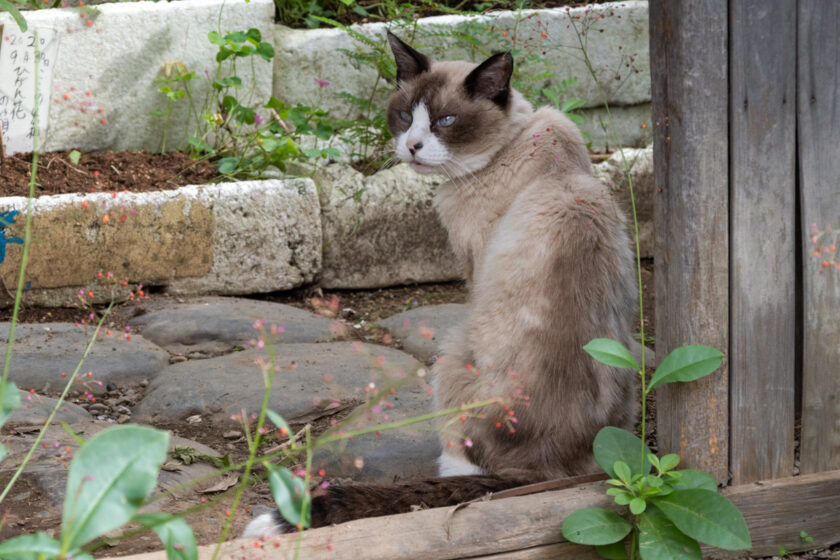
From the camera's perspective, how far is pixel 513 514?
83.7 inches

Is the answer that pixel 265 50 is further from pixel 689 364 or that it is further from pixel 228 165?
pixel 689 364

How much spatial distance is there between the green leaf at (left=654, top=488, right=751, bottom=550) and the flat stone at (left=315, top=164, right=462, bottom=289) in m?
3.06

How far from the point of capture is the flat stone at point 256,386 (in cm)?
325

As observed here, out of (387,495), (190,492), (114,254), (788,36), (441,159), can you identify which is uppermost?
(788,36)

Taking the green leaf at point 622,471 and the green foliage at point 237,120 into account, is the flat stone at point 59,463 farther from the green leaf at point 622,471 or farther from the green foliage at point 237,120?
the green foliage at point 237,120

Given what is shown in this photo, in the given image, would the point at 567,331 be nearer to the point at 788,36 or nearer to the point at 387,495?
the point at 387,495

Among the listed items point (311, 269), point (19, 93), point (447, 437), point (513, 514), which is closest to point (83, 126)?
point (19, 93)

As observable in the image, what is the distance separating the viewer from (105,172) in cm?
481

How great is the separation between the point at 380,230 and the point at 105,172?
1.52 metres

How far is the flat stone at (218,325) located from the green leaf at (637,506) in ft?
7.39

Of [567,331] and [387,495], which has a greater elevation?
[567,331]

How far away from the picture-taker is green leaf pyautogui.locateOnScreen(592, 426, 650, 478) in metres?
2.15

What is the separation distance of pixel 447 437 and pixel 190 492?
80 centimetres

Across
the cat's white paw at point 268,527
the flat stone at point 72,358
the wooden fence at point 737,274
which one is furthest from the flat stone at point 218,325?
the wooden fence at point 737,274
